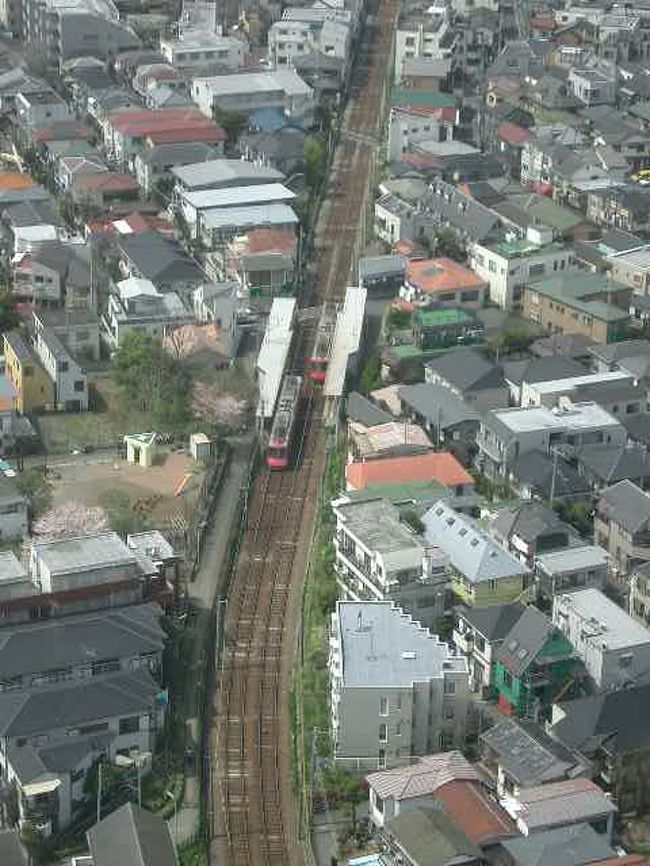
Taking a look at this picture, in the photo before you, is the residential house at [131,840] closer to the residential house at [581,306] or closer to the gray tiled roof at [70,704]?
the gray tiled roof at [70,704]

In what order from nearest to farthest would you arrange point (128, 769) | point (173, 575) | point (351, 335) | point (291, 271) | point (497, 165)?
1. point (128, 769)
2. point (173, 575)
3. point (351, 335)
4. point (291, 271)
5. point (497, 165)

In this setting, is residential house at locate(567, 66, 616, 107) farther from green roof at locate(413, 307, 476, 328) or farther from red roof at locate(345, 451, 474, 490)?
red roof at locate(345, 451, 474, 490)

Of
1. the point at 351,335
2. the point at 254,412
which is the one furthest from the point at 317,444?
the point at 351,335

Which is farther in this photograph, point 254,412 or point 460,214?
point 460,214

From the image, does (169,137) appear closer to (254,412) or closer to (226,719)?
(254,412)

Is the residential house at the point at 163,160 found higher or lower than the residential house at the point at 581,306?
higher

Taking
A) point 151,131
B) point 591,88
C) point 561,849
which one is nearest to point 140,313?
point 151,131

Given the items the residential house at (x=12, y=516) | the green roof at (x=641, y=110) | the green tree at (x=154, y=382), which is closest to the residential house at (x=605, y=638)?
the residential house at (x=12, y=516)
